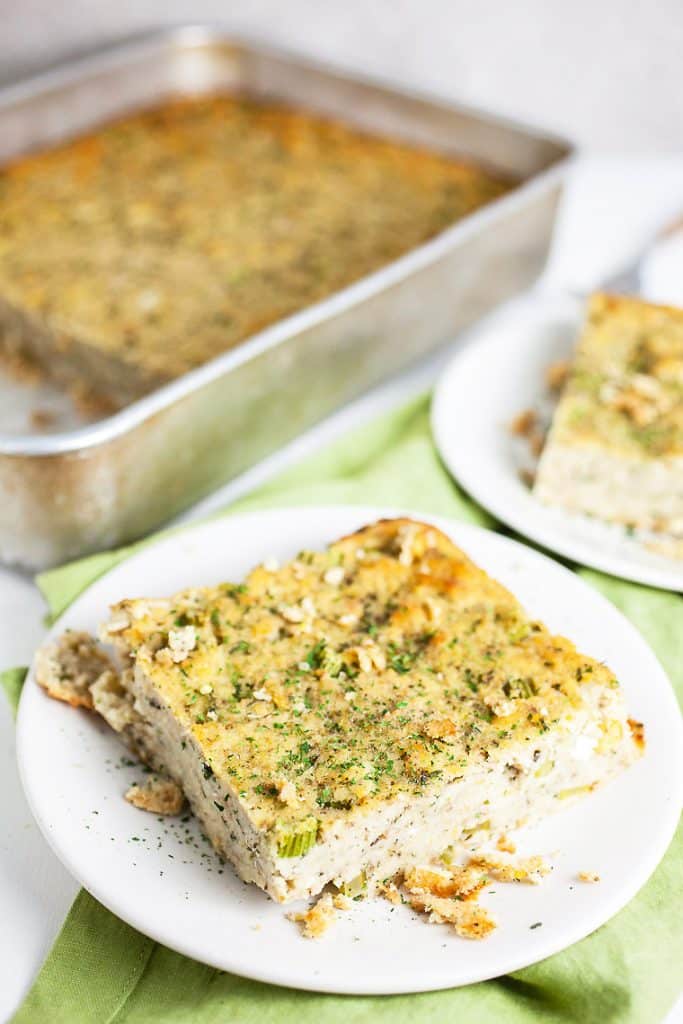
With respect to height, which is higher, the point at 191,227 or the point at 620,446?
the point at 620,446

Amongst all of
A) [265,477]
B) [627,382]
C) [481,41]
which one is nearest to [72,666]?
[265,477]

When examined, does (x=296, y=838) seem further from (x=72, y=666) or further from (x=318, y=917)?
(x=72, y=666)

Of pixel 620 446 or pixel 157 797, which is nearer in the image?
pixel 157 797

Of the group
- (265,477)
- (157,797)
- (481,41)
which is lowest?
(265,477)

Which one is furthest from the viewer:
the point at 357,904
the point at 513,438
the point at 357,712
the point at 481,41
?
the point at 481,41

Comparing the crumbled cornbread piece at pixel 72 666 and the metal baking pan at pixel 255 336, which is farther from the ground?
the metal baking pan at pixel 255 336

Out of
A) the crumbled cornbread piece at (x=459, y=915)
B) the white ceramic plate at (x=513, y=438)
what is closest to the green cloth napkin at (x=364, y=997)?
the crumbled cornbread piece at (x=459, y=915)

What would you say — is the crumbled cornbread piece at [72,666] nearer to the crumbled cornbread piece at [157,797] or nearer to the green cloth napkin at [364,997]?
the crumbled cornbread piece at [157,797]

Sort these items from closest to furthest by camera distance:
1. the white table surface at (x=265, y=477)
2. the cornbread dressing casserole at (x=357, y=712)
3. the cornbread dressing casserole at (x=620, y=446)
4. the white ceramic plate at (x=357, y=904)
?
the white ceramic plate at (x=357, y=904), the cornbread dressing casserole at (x=357, y=712), the white table surface at (x=265, y=477), the cornbread dressing casserole at (x=620, y=446)
